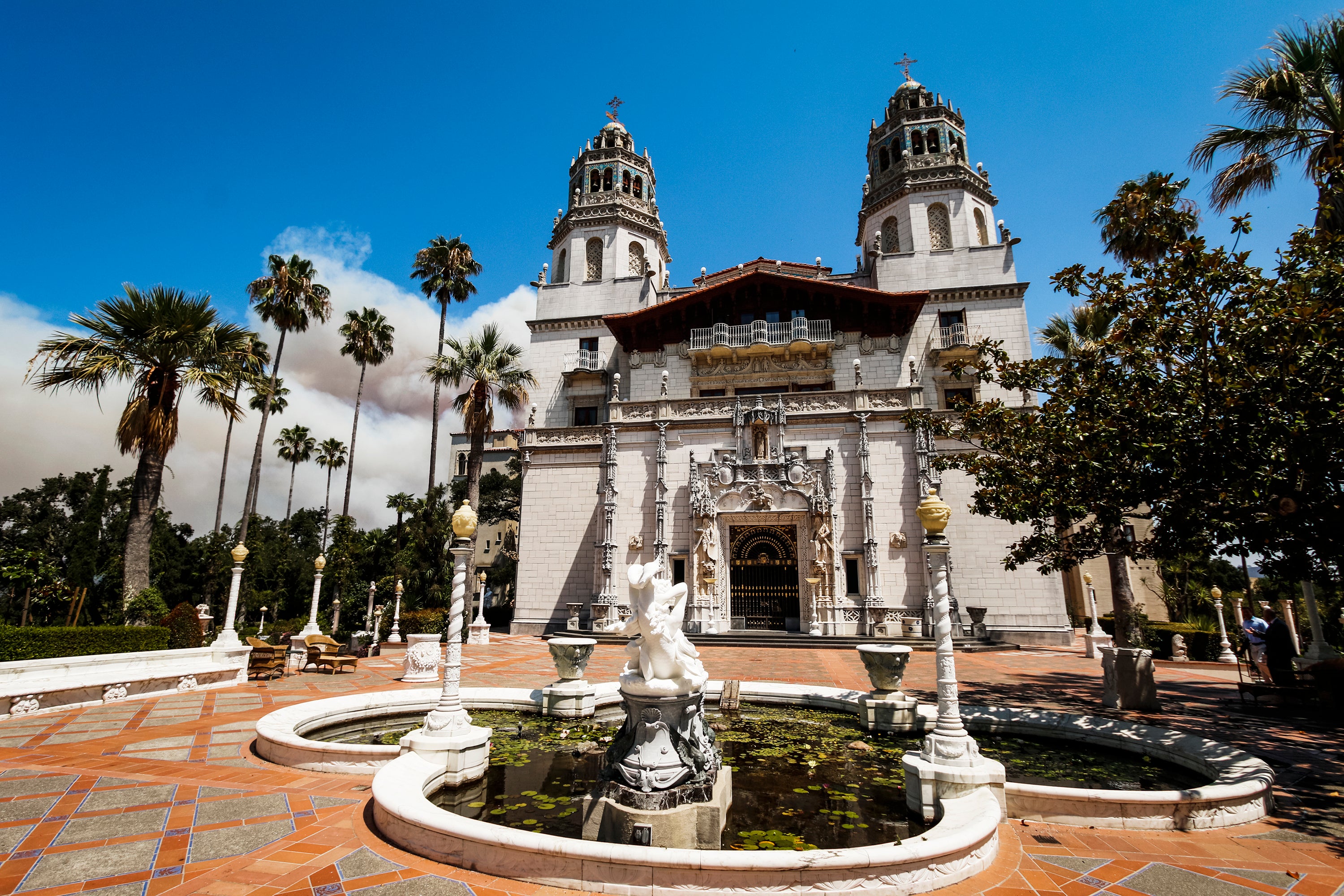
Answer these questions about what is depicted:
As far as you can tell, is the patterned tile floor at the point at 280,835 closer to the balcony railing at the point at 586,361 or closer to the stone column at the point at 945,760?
the stone column at the point at 945,760

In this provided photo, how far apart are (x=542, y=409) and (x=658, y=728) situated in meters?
26.7

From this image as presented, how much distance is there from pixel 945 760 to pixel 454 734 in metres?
5.24

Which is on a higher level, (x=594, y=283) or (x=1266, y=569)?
(x=594, y=283)

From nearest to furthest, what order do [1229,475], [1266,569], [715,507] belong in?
[1229,475] → [1266,569] → [715,507]

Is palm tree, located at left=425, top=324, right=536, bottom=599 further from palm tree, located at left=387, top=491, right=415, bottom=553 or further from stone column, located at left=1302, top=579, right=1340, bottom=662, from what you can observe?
stone column, located at left=1302, top=579, right=1340, bottom=662

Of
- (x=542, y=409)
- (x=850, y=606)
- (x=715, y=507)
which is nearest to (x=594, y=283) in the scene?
(x=542, y=409)

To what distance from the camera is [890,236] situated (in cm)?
3173

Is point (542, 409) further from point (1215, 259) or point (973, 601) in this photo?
point (1215, 259)

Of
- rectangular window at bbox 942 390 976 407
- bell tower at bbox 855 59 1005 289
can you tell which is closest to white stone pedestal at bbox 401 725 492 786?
rectangular window at bbox 942 390 976 407

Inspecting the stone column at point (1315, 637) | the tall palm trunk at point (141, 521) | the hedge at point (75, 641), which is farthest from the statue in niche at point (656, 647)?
the stone column at point (1315, 637)

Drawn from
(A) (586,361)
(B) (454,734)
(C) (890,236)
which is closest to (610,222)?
(A) (586,361)

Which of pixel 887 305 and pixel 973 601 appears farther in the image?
pixel 887 305

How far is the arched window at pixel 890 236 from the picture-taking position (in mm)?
31234

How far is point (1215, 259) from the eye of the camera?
8336mm
